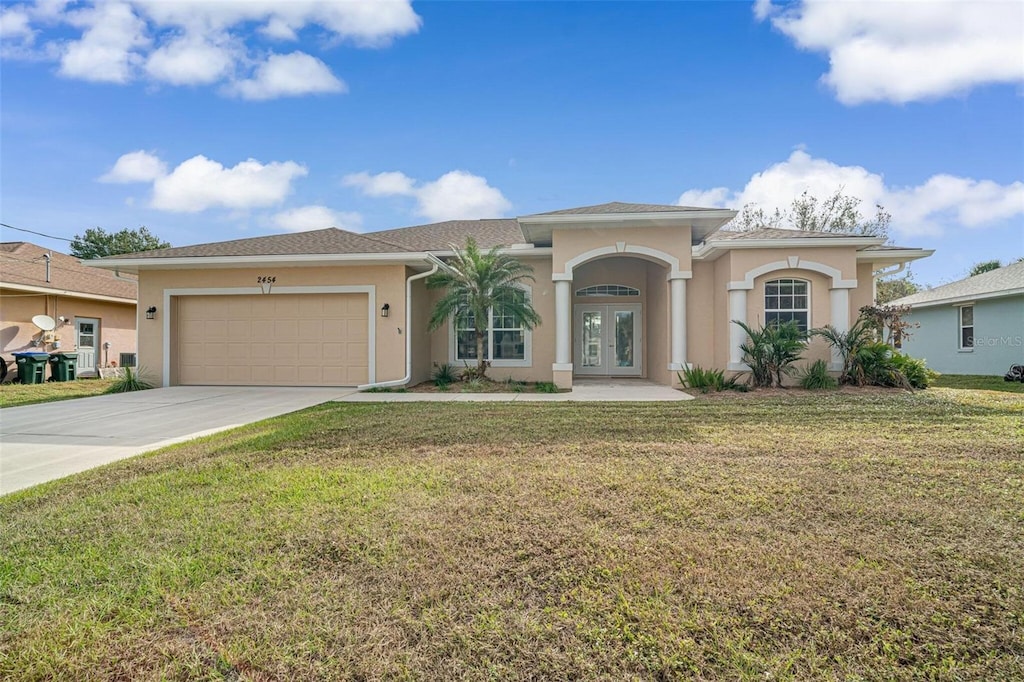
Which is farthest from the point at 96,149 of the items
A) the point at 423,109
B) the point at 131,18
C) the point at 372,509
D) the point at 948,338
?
the point at 948,338

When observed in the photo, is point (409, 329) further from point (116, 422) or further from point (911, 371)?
point (911, 371)

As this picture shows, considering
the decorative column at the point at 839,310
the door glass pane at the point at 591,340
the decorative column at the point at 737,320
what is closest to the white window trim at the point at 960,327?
the decorative column at the point at 839,310

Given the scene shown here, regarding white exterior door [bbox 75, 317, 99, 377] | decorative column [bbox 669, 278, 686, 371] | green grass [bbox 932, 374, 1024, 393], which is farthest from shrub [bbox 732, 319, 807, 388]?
white exterior door [bbox 75, 317, 99, 377]

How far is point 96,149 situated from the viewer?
15461mm

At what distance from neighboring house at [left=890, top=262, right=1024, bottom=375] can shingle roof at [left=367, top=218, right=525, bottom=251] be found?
13616mm

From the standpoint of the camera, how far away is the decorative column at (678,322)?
11.0 meters

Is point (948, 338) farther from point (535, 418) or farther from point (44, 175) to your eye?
point (44, 175)

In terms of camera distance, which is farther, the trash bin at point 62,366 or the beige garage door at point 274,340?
the trash bin at point 62,366

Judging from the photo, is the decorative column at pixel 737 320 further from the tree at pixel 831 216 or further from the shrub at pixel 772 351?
the tree at pixel 831 216

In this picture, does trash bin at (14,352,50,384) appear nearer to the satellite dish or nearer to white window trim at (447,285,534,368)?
the satellite dish

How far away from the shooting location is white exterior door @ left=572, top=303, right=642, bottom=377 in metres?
14.5

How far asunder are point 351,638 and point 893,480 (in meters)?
4.12

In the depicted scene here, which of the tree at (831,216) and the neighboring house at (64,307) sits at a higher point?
the tree at (831,216)

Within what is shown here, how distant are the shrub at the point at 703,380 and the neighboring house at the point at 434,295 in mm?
397
